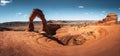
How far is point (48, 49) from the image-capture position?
10664 millimetres

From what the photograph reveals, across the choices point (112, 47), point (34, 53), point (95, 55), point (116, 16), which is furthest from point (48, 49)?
point (116, 16)

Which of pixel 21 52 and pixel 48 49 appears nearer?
pixel 21 52

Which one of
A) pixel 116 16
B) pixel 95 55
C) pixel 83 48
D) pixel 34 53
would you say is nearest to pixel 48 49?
pixel 34 53

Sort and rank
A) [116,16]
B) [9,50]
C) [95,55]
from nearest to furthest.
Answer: [95,55] < [9,50] < [116,16]

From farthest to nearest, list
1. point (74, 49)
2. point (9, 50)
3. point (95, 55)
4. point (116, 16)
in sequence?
point (116, 16) < point (74, 49) < point (9, 50) < point (95, 55)

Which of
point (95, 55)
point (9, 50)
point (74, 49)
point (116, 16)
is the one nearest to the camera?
point (95, 55)

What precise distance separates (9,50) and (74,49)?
367 cm

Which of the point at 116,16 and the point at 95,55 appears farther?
the point at 116,16

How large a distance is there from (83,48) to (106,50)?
4.92ft

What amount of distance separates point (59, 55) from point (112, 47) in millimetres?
2822

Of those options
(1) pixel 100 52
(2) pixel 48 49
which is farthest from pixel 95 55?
(2) pixel 48 49

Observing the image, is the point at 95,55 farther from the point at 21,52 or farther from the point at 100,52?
the point at 21,52

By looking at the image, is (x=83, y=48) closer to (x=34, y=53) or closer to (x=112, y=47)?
(x=112, y=47)

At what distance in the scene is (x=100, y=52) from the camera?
958 centimetres
